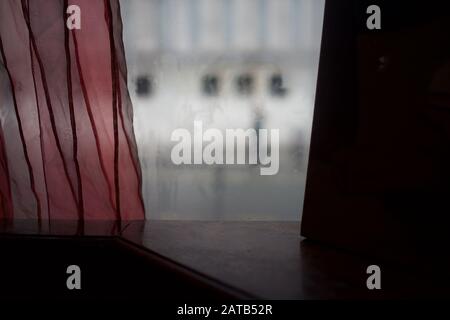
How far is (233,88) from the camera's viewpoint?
1.06 meters

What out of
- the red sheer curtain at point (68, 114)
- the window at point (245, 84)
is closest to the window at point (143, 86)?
the red sheer curtain at point (68, 114)

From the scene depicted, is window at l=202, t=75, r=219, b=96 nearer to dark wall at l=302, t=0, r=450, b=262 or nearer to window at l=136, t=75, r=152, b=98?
window at l=136, t=75, r=152, b=98

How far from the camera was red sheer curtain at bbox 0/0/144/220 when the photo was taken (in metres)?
0.94

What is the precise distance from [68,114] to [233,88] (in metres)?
0.45

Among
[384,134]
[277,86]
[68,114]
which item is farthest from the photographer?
[277,86]

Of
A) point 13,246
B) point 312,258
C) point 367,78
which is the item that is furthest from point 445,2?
point 13,246

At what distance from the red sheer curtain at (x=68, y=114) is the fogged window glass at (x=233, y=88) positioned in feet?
0.44

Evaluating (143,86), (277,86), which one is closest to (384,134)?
(277,86)

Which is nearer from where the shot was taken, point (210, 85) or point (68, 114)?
point (68, 114)

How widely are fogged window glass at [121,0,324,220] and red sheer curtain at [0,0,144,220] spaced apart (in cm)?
13

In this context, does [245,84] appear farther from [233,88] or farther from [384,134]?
[384,134]

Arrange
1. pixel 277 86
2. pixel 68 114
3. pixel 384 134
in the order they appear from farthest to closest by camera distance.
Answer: pixel 277 86 → pixel 68 114 → pixel 384 134

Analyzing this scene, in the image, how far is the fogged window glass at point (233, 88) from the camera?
1057 mm
